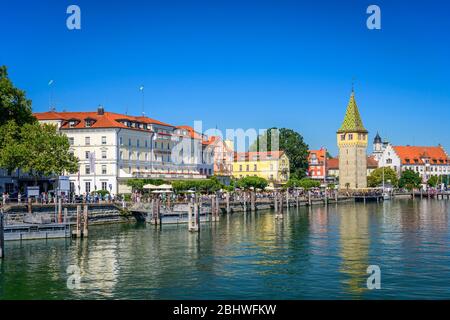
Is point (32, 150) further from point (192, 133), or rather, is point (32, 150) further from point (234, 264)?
point (192, 133)

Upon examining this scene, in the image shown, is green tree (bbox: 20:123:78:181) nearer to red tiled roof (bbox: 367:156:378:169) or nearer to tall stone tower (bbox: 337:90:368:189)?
tall stone tower (bbox: 337:90:368:189)

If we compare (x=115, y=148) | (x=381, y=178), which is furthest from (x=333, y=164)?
(x=115, y=148)

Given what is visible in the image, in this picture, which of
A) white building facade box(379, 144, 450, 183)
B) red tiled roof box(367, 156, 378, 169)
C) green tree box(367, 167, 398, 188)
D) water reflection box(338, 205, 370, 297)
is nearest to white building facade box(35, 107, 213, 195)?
water reflection box(338, 205, 370, 297)

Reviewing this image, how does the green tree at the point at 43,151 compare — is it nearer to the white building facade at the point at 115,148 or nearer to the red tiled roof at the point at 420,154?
the white building facade at the point at 115,148

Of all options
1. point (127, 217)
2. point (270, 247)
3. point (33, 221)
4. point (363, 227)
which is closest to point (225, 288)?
point (270, 247)

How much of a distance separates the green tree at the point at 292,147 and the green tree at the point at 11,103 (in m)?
79.5

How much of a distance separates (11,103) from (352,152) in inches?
3945

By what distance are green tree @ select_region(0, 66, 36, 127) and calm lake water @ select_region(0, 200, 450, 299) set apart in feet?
57.0

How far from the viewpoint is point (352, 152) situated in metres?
148

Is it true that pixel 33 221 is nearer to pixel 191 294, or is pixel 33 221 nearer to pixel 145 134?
pixel 191 294

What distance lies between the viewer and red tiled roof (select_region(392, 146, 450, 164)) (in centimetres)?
17600

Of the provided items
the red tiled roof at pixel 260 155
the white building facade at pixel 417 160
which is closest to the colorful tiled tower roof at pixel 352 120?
the red tiled roof at pixel 260 155

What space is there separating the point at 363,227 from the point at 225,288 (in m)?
31.5

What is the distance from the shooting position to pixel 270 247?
4284 cm
